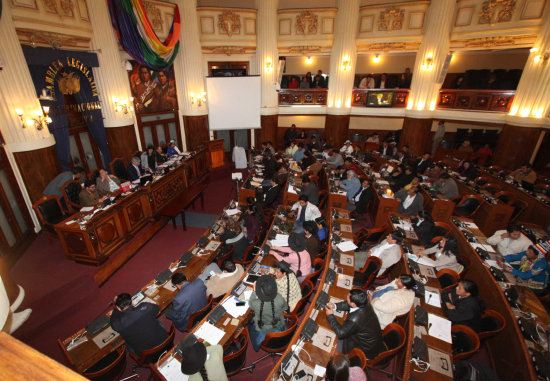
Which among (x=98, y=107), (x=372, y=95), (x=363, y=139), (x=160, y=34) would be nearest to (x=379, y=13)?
(x=372, y=95)

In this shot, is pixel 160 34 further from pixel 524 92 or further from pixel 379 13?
pixel 524 92

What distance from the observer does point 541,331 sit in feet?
13.7

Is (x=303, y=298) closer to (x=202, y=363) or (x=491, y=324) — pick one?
(x=202, y=363)

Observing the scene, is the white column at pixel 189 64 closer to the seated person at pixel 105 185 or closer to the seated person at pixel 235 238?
the seated person at pixel 105 185

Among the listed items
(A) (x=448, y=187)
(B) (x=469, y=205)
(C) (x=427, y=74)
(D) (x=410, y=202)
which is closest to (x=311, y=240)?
(D) (x=410, y=202)

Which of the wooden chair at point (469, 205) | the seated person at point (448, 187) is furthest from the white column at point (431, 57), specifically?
the wooden chair at point (469, 205)

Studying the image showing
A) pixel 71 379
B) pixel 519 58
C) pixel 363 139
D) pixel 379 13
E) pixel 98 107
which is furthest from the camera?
pixel 363 139

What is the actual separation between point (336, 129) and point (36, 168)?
13426mm

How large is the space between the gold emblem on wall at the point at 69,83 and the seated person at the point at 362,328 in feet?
35.1

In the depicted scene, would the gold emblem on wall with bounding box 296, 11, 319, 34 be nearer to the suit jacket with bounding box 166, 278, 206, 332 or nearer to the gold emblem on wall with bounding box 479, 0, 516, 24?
the gold emblem on wall with bounding box 479, 0, 516, 24

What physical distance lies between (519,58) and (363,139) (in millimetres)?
9083

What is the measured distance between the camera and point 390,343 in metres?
4.05

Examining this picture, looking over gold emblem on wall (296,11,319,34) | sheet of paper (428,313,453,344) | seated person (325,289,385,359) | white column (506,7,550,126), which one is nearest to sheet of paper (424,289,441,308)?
sheet of paper (428,313,453,344)

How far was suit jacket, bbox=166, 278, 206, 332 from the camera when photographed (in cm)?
443
